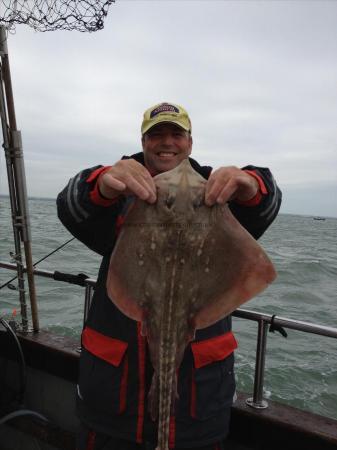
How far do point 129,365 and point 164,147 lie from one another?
132cm

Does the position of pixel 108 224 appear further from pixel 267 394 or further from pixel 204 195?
pixel 267 394

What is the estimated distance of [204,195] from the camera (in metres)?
1.86

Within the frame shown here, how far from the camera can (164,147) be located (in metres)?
2.62

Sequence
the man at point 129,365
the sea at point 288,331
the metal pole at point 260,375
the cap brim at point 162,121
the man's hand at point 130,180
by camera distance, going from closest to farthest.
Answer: the man's hand at point 130,180 < the man at point 129,365 < the cap brim at point 162,121 < the metal pole at point 260,375 < the sea at point 288,331

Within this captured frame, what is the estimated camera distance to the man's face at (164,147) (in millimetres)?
2596

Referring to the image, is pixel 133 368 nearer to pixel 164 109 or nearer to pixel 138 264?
pixel 138 264

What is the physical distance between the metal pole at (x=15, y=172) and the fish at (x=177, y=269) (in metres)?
2.47

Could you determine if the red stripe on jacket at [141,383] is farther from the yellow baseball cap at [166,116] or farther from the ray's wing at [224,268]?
the yellow baseball cap at [166,116]

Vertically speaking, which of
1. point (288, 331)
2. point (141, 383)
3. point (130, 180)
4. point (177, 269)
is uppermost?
point (130, 180)

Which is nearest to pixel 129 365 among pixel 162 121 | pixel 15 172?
pixel 162 121

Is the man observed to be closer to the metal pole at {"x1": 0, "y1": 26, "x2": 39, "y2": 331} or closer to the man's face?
the man's face

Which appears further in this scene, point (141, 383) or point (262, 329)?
point (262, 329)

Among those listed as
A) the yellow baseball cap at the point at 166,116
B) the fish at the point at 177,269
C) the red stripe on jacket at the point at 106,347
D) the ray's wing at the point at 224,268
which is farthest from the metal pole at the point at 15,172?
the ray's wing at the point at 224,268

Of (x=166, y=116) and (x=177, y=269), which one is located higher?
(x=166, y=116)
